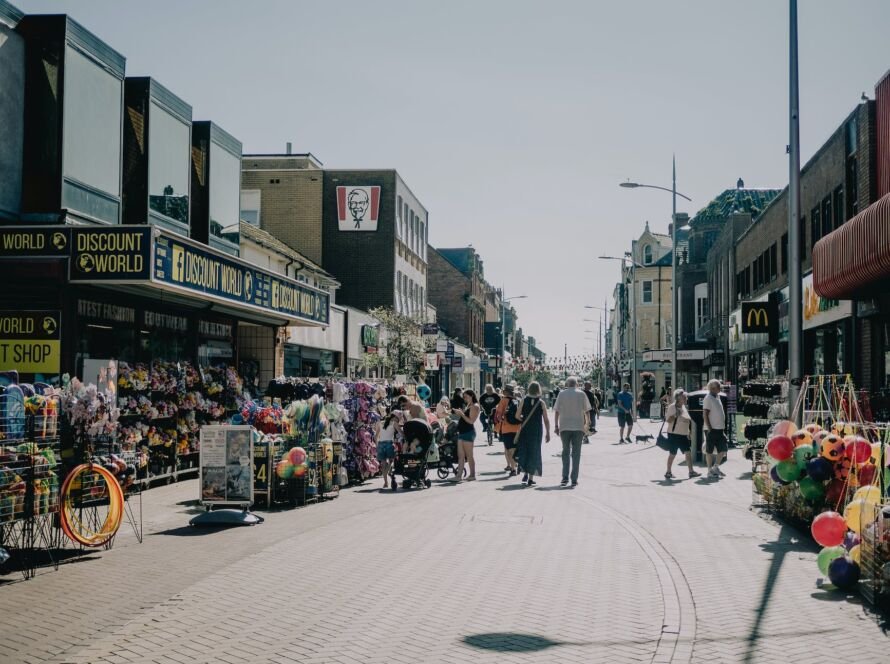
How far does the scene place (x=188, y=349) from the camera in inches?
746

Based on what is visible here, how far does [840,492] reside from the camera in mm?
9922

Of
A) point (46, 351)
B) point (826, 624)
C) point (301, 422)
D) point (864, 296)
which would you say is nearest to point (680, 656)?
point (826, 624)

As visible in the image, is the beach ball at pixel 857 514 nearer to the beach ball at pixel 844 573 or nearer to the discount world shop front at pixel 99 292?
the beach ball at pixel 844 573

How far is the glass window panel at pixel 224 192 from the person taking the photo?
816 inches

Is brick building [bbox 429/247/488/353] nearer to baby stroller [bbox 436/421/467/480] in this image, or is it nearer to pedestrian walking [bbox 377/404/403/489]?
baby stroller [bbox 436/421/467/480]

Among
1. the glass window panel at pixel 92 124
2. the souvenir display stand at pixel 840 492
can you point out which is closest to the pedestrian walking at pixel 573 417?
the souvenir display stand at pixel 840 492

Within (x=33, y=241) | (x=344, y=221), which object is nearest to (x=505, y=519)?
(x=33, y=241)

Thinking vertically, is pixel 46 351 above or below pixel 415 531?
above

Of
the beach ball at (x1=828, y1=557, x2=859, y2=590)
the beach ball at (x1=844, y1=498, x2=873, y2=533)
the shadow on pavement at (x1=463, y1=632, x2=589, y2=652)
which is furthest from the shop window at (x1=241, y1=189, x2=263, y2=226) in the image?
the shadow on pavement at (x1=463, y1=632, x2=589, y2=652)

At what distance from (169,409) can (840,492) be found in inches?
443

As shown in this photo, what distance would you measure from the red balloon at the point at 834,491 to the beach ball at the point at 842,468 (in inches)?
3.6

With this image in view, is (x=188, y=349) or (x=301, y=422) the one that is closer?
(x=301, y=422)

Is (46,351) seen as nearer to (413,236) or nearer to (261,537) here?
(261,537)

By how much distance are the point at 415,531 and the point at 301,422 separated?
3.62 meters
